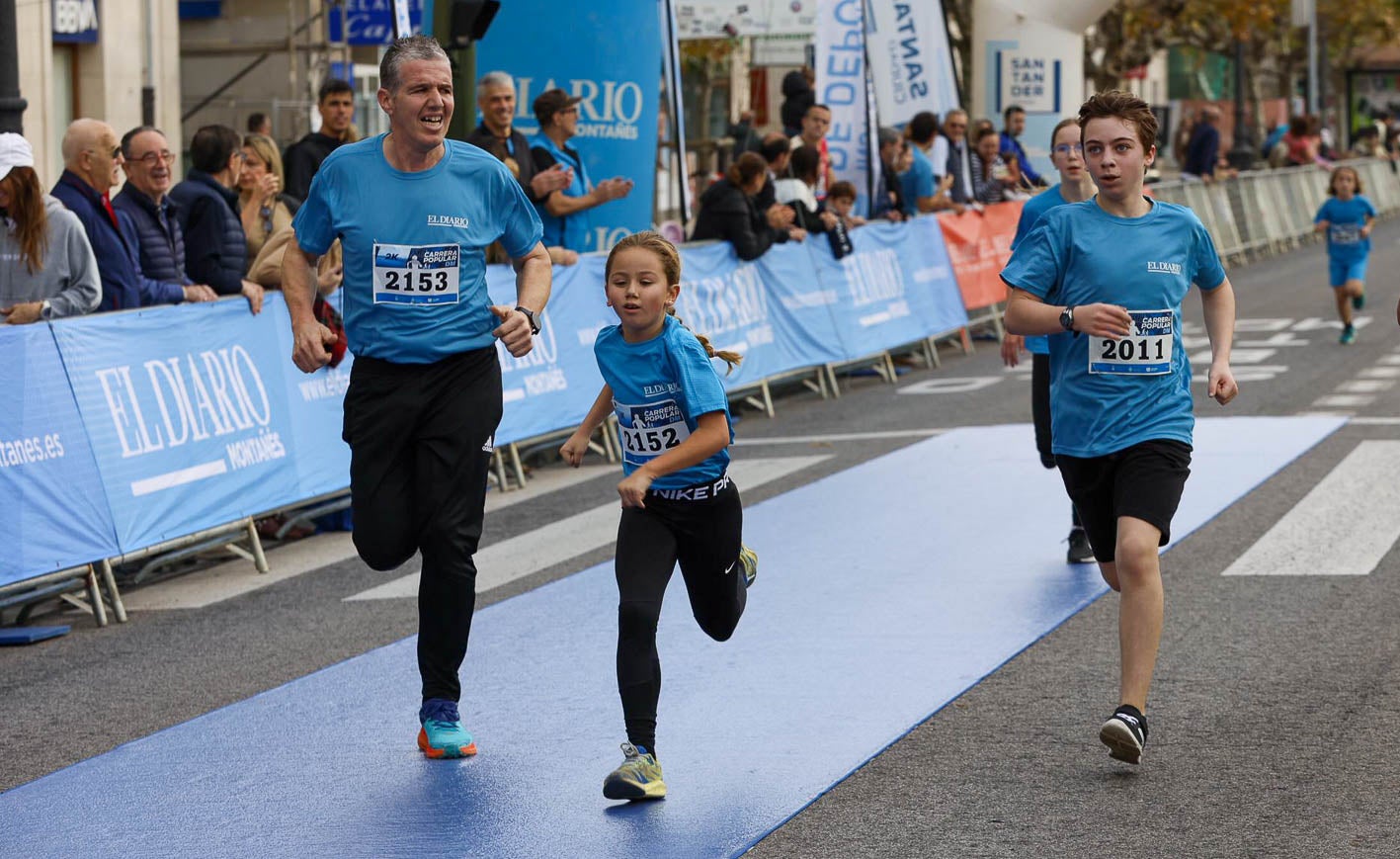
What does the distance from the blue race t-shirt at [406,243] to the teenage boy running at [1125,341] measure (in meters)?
1.57

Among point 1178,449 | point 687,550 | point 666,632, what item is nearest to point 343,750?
point 687,550

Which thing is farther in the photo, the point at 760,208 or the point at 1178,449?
the point at 760,208

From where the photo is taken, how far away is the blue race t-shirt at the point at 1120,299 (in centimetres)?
595

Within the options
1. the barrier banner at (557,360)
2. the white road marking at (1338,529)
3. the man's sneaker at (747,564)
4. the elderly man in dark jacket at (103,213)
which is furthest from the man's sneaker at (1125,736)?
the barrier banner at (557,360)

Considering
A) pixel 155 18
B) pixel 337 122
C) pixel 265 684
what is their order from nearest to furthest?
pixel 265 684 < pixel 337 122 < pixel 155 18

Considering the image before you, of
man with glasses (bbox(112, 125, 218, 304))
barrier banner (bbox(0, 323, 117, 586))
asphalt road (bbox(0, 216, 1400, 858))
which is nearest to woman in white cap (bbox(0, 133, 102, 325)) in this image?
barrier banner (bbox(0, 323, 117, 586))

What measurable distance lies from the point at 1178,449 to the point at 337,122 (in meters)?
7.10

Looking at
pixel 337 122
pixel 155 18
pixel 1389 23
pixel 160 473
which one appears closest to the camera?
pixel 160 473

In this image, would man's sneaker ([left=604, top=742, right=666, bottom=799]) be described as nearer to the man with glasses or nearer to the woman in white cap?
the woman in white cap

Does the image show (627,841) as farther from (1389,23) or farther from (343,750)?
(1389,23)

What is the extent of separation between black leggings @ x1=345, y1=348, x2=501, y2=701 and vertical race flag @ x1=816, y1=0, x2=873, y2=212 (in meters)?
12.5

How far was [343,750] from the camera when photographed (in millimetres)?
6336

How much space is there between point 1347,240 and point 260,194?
11.4 metres

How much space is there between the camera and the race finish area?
17.9 feet
